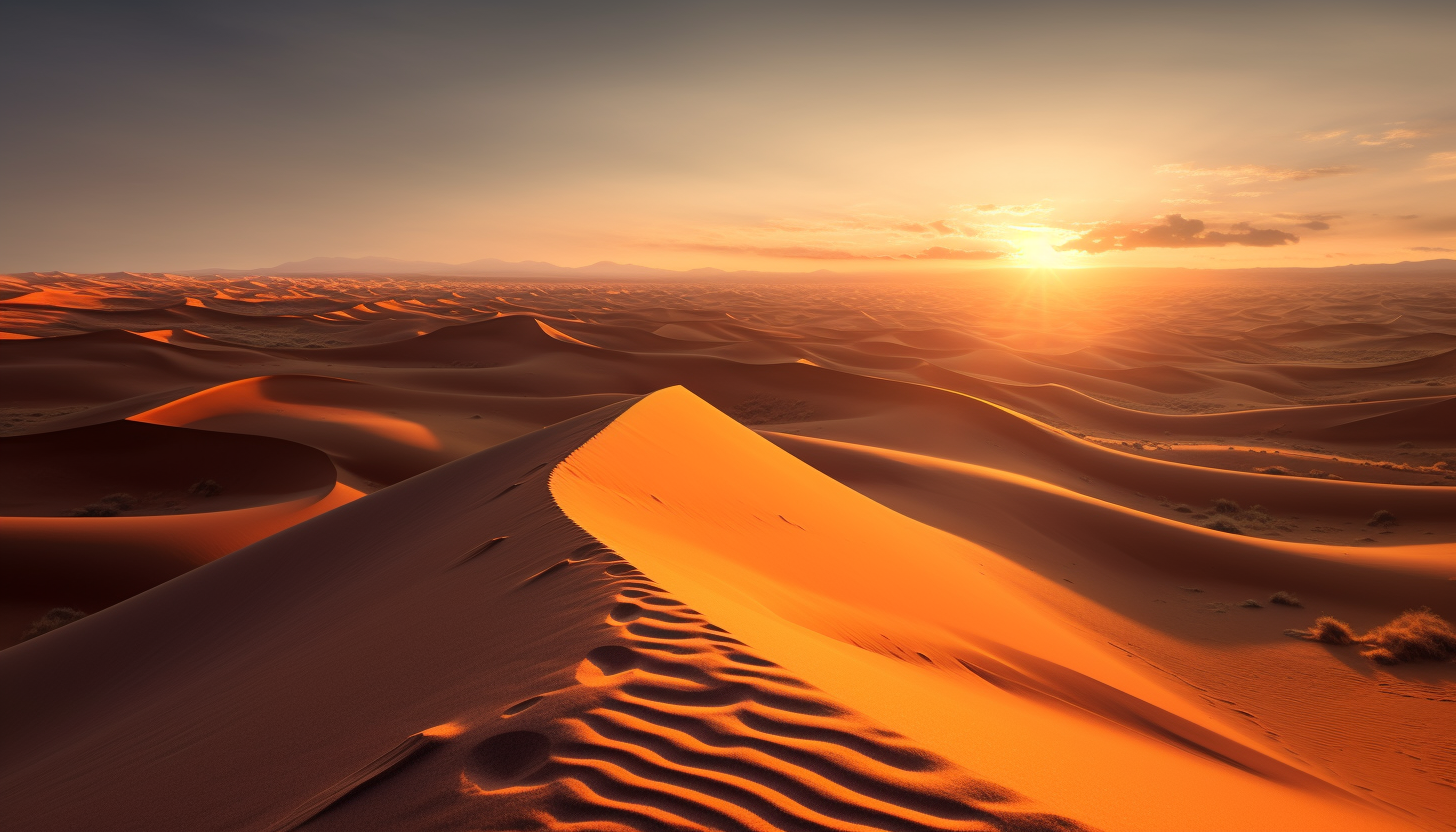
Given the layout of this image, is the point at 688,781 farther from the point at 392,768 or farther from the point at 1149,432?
the point at 1149,432

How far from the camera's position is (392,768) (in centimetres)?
212

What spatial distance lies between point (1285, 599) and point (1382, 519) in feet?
22.8

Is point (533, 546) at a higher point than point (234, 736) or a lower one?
higher

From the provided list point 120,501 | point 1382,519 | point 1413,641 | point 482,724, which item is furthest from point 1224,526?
point 120,501

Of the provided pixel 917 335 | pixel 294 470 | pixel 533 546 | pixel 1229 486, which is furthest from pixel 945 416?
pixel 917 335

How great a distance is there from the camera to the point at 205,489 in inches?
536

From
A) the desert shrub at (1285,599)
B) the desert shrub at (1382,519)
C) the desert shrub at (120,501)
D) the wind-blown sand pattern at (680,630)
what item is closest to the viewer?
the wind-blown sand pattern at (680,630)

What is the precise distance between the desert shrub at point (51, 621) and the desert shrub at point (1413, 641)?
15.5m

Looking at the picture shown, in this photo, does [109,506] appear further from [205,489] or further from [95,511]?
[205,489]

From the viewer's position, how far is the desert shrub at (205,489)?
13.6 meters

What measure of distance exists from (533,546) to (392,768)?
228 centimetres

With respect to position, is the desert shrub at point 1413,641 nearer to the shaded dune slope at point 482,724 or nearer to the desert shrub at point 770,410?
the shaded dune slope at point 482,724

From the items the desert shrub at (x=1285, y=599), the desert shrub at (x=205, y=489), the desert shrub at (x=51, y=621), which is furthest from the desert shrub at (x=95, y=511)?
the desert shrub at (x=1285, y=599)

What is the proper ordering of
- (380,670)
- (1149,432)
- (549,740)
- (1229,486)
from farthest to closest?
1. (1149,432)
2. (1229,486)
3. (380,670)
4. (549,740)
